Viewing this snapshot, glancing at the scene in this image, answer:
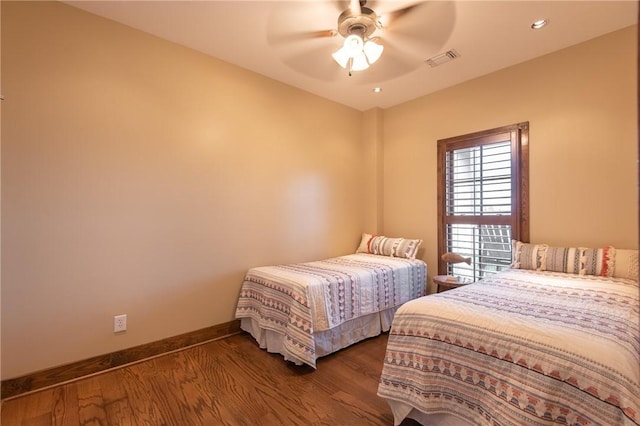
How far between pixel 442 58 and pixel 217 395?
10.8 ft

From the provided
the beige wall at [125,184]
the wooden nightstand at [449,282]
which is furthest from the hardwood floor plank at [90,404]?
the wooden nightstand at [449,282]

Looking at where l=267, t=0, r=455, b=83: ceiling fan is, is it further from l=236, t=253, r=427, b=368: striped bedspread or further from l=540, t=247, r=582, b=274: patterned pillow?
l=540, t=247, r=582, b=274: patterned pillow

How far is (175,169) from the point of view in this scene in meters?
2.54

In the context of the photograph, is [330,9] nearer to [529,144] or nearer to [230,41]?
[230,41]

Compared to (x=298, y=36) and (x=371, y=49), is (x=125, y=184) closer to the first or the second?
(x=298, y=36)

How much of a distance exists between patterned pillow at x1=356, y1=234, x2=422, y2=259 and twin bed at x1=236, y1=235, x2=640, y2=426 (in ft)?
2.88

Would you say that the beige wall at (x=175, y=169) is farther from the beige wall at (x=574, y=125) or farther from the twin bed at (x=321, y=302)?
the twin bed at (x=321, y=302)

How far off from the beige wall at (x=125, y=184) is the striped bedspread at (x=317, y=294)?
1.23 feet

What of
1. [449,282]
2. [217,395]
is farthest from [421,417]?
[449,282]

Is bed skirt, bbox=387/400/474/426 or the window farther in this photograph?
the window

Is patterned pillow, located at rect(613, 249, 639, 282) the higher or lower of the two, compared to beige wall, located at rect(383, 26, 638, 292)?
lower

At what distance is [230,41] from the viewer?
2.52m

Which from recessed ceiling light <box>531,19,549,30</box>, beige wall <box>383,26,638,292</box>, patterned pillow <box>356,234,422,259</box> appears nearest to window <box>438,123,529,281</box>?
beige wall <box>383,26,638,292</box>

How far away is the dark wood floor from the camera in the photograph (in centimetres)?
168
